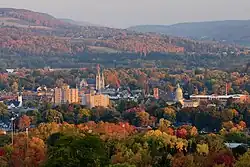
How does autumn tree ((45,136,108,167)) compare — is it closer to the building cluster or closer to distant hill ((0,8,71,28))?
the building cluster

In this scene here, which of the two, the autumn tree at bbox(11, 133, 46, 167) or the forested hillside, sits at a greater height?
the autumn tree at bbox(11, 133, 46, 167)

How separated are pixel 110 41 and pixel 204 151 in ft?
288

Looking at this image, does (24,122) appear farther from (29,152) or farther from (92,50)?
(92,50)

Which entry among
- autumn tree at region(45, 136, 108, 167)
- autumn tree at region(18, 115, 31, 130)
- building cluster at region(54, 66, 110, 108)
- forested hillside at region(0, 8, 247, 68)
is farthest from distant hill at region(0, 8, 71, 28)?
autumn tree at region(45, 136, 108, 167)

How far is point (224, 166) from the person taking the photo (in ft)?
65.3

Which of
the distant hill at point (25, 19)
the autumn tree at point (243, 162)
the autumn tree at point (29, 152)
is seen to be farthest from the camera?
the distant hill at point (25, 19)

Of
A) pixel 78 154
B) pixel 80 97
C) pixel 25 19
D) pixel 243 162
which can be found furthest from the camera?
pixel 25 19

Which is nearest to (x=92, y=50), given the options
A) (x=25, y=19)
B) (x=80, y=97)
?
(x=80, y=97)

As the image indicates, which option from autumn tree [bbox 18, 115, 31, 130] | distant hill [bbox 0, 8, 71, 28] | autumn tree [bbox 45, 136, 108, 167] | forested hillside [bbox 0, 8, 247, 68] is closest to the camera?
autumn tree [bbox 45, 136, 108, 167]

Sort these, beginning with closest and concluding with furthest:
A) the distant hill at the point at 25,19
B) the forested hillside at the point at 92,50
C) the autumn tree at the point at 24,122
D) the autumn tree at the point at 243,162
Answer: the autumn tree at the point at 243,162 < the autumn tree at the point at 24,122 < the forested hillside at the point at 92,50 < the distant hill at the point at 25,19

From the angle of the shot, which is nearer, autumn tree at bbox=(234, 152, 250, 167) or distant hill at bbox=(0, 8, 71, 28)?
autumn tree at bbox=(234, 152, 250, 167)

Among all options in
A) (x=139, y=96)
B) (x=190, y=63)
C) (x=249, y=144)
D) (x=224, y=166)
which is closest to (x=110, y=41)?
(x=190, y=63)

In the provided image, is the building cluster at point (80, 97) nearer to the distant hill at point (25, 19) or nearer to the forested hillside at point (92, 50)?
the forested hillside at point (92, 50)

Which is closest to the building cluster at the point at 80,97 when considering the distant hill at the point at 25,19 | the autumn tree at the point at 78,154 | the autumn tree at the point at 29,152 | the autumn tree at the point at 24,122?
the autumn tree at the point at 24,122
